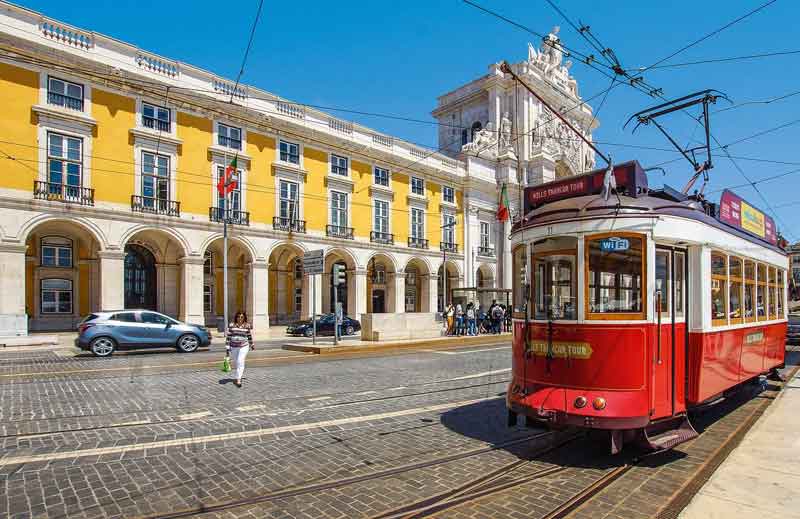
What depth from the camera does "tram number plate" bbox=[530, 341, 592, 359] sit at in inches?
208

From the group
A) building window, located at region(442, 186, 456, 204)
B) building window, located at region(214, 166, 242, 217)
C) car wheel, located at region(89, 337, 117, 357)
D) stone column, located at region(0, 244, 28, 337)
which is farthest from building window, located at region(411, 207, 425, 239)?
car wheel, located at region(89, 337, 117, 357)

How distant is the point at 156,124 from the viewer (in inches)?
971

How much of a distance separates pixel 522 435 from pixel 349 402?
3.22 meters

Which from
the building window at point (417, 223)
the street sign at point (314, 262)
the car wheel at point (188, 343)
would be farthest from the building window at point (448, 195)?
the car wheel at point (188, 343)

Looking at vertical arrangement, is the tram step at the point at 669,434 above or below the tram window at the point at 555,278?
below

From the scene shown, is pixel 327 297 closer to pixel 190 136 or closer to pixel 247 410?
pixel 190 136

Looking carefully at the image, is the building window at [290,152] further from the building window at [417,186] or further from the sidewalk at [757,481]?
the sidewalk at [757,481]

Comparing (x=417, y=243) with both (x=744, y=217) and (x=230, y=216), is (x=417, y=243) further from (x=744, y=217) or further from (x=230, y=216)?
(x=744, y=217)

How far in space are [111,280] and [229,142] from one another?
32.0 feet

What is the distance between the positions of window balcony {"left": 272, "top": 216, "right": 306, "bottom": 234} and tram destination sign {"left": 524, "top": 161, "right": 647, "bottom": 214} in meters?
24.5

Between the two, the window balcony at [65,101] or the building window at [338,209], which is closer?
the window balcony at [65,101]

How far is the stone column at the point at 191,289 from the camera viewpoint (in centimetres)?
2519

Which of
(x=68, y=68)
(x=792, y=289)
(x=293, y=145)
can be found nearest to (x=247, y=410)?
(x=792, y=289)

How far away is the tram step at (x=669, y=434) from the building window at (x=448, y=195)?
34.9 meters
